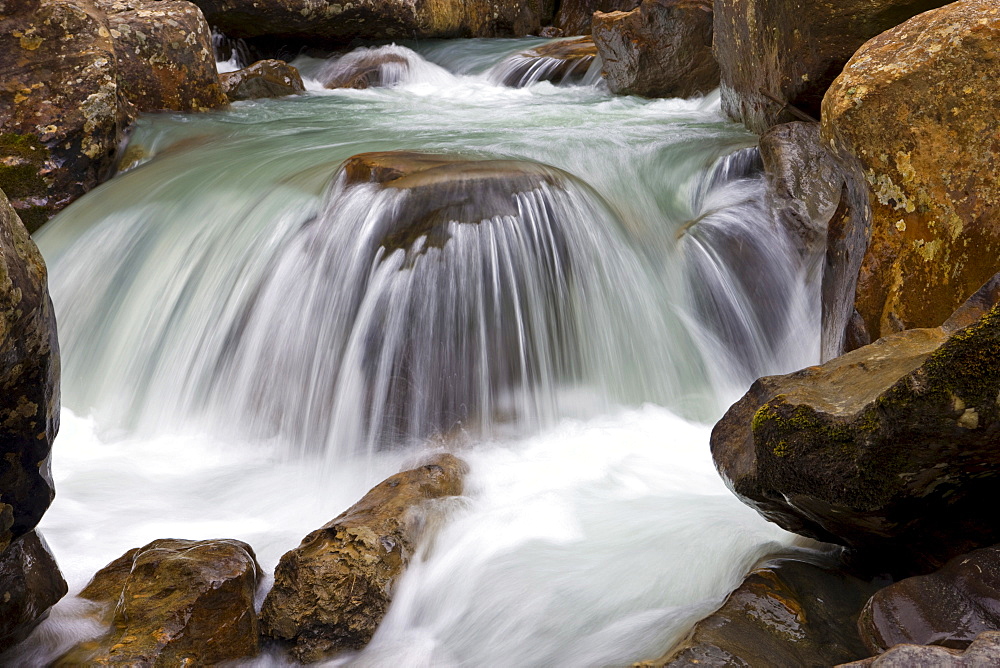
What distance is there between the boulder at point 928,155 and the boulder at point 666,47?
14.7 feet

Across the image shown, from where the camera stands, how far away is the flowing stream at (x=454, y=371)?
3166 millimetres

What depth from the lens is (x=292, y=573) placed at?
2855 mm

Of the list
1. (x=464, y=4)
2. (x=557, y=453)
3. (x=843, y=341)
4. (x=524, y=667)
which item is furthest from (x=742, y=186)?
(x=464, y=4)

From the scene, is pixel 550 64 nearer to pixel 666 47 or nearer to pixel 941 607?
pixel 666 47

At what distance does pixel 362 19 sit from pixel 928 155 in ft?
30.6

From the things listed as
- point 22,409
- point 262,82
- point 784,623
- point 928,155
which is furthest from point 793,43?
point 262,82

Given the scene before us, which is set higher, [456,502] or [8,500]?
[8,500]

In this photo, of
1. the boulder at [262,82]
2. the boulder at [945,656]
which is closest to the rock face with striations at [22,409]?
the boulder at [945,656]

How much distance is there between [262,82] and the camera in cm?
924

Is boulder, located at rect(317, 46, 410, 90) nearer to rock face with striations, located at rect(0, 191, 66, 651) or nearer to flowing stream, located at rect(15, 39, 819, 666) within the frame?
flowing stream, located at rect(15, 39, 819, 666)

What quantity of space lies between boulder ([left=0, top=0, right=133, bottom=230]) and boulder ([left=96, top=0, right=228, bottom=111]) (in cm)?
73

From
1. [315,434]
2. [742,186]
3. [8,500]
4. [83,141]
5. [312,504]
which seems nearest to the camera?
[8,500]

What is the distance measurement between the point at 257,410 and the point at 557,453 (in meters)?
1.53

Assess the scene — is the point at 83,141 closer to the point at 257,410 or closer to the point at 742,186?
the point at 257,410
